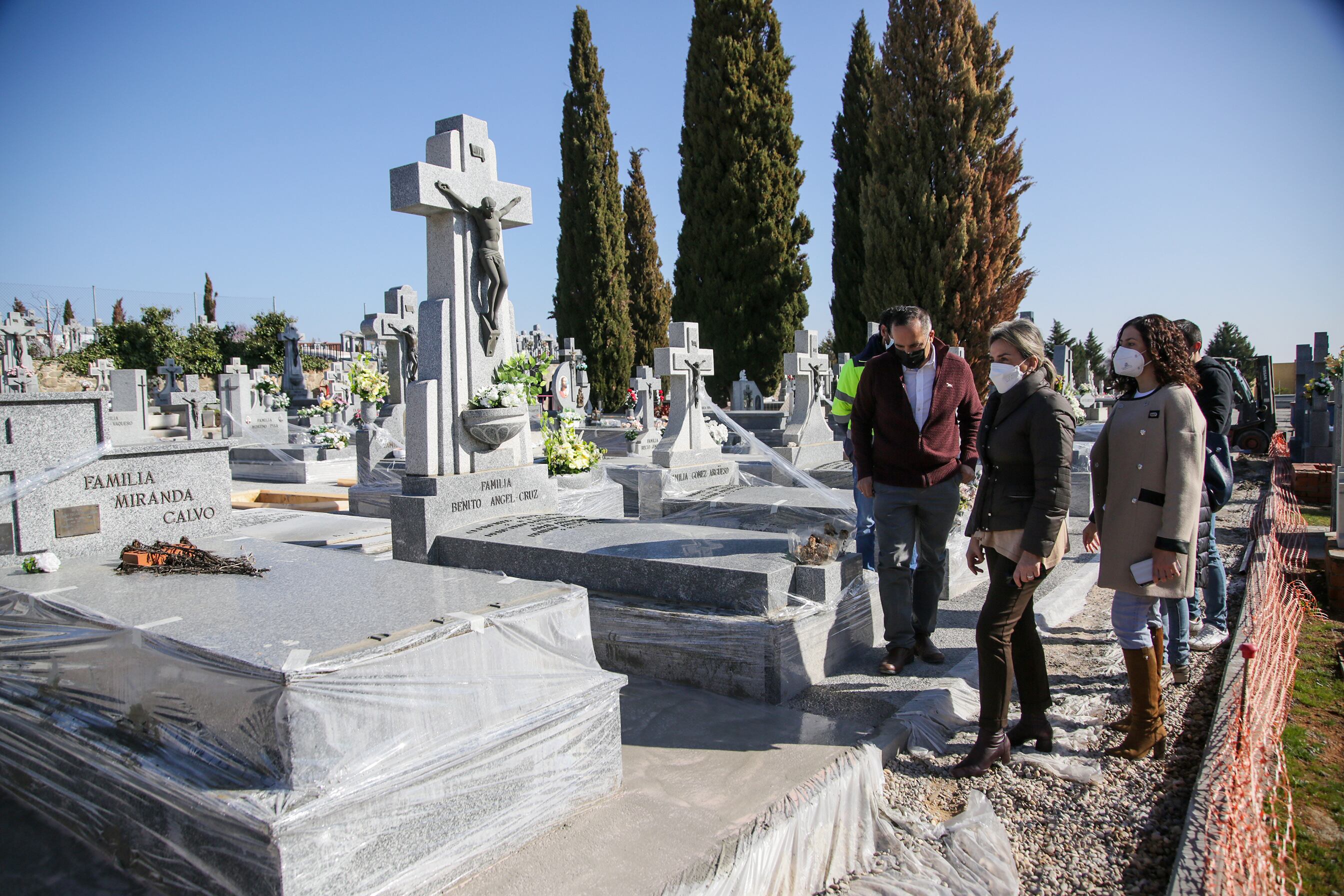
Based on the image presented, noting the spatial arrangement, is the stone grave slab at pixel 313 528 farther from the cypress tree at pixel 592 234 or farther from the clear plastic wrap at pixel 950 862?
the cypress tree at pixel 592 234

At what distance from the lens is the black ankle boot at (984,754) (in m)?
3.14

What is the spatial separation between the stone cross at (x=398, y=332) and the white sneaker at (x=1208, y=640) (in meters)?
→ 9.56

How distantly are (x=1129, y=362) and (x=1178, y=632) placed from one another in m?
1.60

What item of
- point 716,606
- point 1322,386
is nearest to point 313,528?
point 716,606

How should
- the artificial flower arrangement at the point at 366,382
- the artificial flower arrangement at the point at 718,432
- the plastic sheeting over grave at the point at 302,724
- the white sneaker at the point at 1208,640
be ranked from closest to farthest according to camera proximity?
the plastic sheeting over grave at the point at 302,724
the white sneaker at the point at 1208,640
the artificial flower arrangement at the point at 366,382
the artificial flower arrangement at the point at 718,432

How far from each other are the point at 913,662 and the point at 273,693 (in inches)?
126

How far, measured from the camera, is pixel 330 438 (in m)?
14.0

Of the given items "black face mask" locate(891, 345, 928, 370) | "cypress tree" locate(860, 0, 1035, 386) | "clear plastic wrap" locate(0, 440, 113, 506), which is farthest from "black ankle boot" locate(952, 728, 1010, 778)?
"cypress tree" locate(860, 0, 1035, 386)

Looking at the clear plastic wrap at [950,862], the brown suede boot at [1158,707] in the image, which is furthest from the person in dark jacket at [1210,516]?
the clear plastic wrap at [950,862]

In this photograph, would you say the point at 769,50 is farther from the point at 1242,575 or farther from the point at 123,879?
the point at 123,879

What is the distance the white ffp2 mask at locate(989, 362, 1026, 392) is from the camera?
10.9 feet

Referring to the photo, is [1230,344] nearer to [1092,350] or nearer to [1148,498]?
[1092,350]

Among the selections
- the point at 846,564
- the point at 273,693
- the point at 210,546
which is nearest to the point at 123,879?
the point at 273,693

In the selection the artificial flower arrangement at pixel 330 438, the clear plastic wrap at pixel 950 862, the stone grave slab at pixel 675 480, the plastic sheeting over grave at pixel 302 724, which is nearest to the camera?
the plastic sheeting over grave at pixel 302 724
